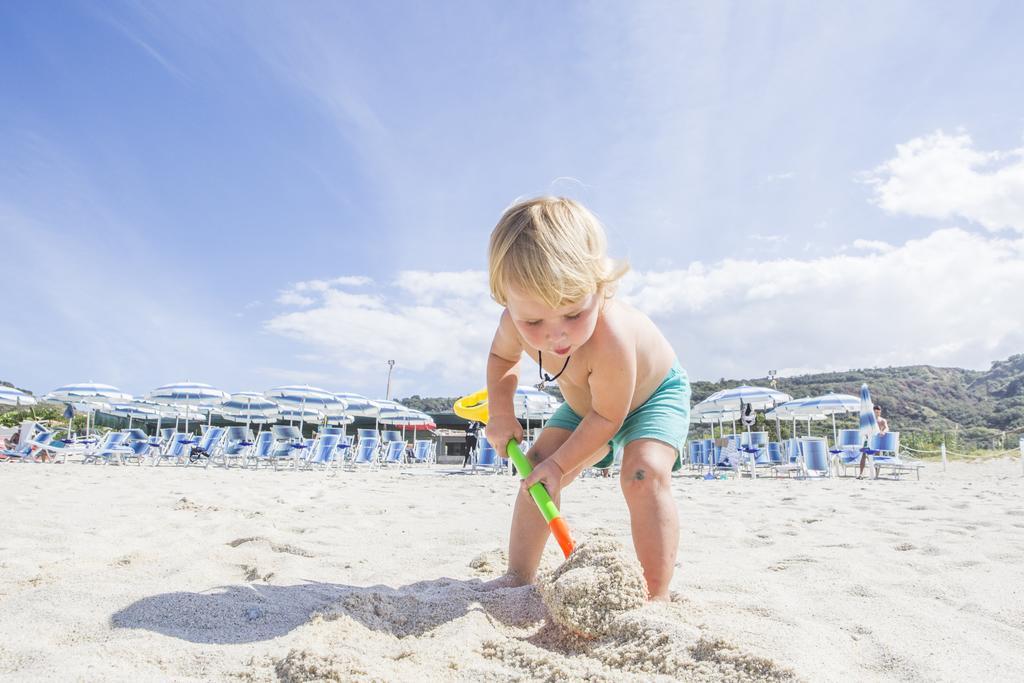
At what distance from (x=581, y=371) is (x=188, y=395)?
1801 centimetres

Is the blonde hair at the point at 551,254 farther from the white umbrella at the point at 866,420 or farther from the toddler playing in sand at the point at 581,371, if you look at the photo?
the white umbrella at the point at 866,420

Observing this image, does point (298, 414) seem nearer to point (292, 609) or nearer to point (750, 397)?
point (750, 397)

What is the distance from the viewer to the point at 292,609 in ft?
5.78

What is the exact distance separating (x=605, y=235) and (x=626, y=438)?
29.8 inches

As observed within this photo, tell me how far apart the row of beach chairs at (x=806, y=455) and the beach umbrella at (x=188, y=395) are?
1364 cm

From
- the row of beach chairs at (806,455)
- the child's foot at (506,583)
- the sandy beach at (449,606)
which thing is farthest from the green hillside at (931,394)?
the child's foot at (506,583)

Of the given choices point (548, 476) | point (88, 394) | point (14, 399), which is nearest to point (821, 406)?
point (548, 476)

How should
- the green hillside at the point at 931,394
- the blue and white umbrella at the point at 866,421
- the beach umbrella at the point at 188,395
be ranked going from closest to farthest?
the blue and white umbrella at the point at 866,421 → the beach umbrella at the point at 188,395 → the green hillside at the point at 931,394

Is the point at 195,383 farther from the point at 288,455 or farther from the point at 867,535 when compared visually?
the point at 867,535

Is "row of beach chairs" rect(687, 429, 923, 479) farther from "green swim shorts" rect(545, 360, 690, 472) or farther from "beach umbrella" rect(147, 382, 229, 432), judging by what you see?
"beach umbrella" rect(147, 382, 229, 432)

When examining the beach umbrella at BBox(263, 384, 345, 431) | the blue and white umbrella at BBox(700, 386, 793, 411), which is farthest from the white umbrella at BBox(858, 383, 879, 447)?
the beach umbrella at BBox(263, 384, 345, 431)

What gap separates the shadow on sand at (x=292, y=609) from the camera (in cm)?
157

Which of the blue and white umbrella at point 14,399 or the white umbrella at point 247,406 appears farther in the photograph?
the white umbrella at point 247,406

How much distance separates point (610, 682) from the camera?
48.2 inches
